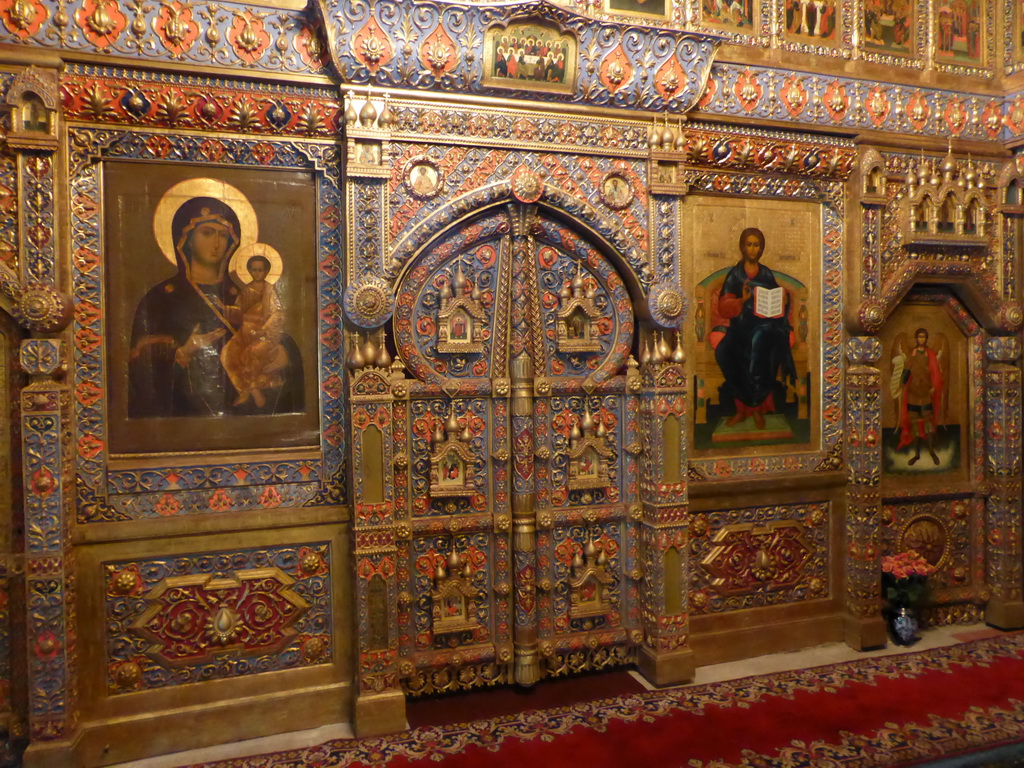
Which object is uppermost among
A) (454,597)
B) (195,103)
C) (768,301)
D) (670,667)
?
(195,103)

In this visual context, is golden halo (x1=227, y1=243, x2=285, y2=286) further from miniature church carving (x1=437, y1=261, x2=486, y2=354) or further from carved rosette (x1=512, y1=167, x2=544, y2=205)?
carved rosette (x1=512, y1=167, x2=544, y2=205)

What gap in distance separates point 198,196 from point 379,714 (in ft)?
10.7

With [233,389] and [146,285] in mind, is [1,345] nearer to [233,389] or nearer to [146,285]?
[146,285]

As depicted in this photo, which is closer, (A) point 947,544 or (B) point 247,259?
(B) point 247,259

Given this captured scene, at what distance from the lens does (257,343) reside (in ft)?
13.9

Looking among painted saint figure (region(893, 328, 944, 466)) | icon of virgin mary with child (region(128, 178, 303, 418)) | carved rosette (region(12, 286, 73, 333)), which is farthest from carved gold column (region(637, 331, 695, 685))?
carved rosette (region(12, 286, 73, 333))

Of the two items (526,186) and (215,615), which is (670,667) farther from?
(526,186)

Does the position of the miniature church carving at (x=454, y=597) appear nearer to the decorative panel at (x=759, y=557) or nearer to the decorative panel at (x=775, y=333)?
the decorative panel at (x=759, y=557)

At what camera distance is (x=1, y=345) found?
12.5 feet

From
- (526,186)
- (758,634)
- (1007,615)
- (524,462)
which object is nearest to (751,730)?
(758,634)

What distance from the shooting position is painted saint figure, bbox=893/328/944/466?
5590mm

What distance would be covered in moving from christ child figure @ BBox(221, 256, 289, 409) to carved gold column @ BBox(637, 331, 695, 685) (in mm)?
2437

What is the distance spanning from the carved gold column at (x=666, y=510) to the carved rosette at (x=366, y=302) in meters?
1.86

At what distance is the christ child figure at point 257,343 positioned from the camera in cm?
420
